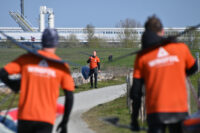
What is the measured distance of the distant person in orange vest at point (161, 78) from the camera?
4973 millimetres

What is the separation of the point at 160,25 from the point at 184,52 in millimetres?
395

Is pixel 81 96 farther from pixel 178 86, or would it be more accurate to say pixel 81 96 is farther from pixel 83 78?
pixel 178 86

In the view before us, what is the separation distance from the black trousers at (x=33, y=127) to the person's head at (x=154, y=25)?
4.97ft

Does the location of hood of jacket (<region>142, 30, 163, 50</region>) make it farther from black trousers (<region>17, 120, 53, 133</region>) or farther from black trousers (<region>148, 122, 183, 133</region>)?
black trousers (<region>17, 120, 53, 133</region>)

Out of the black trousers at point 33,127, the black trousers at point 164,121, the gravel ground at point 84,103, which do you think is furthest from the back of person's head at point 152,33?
the gravel ground at point 84,103

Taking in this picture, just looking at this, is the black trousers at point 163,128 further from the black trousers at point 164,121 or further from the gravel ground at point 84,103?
the gravel ground at point 84,103

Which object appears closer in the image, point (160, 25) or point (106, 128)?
point (160, 25)

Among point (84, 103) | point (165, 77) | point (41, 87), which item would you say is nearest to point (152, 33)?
point (165, 77)

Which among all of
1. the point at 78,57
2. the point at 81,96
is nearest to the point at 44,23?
the point at 78,57

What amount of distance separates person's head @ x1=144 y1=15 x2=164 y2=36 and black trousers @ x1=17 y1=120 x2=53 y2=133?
4.97ft

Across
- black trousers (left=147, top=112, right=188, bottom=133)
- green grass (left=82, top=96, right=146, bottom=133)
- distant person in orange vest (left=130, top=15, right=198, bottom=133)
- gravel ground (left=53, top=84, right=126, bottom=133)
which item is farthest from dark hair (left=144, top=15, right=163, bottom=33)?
gravel ground (left=53, top=84, right=126, bottom=133)

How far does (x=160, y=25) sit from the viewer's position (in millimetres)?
5223

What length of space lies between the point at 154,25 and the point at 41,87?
1394mm

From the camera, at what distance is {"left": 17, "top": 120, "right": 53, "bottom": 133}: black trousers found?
16.3 ft
